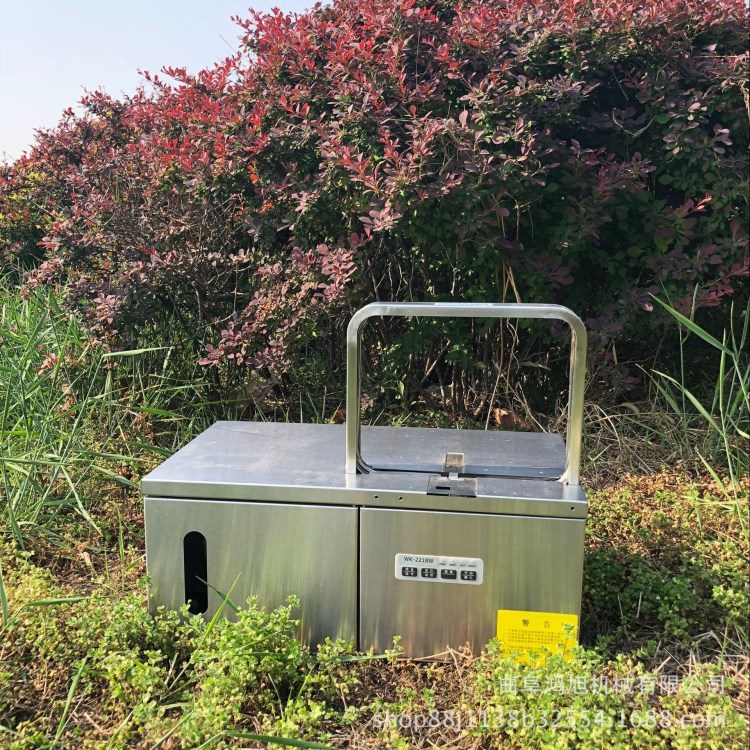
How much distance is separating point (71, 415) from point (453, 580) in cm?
205

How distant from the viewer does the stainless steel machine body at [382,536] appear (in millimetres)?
1953

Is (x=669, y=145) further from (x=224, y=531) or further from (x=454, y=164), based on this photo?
(x=224, y=531)

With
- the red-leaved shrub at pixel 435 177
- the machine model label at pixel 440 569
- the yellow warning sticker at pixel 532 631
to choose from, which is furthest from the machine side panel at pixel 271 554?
the red-leaved shrub at pixel 435 177

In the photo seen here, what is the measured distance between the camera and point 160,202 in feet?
12.7

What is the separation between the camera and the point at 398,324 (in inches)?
152

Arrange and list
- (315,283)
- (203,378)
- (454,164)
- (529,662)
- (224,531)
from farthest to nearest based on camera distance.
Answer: (203,378)
(315,283)
(454,164)
(224,531)
(529,662)

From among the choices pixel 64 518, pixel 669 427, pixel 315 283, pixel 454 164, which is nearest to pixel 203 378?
pixel 315 283

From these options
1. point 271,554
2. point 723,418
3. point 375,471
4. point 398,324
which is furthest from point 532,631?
point 398,324

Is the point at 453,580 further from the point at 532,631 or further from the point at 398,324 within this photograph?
the point at 398,324

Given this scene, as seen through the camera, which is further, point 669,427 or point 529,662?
point 669,427

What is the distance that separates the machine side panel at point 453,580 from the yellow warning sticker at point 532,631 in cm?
2

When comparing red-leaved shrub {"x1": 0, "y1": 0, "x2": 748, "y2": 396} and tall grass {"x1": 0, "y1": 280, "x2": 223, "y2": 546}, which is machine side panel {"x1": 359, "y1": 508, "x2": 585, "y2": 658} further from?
red-leaved shrub {"x1": 0, "y1": 0, "x2": 748, "y2": 396}

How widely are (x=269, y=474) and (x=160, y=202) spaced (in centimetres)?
231

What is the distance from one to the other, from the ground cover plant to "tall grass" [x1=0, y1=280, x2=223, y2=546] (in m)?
0.02
